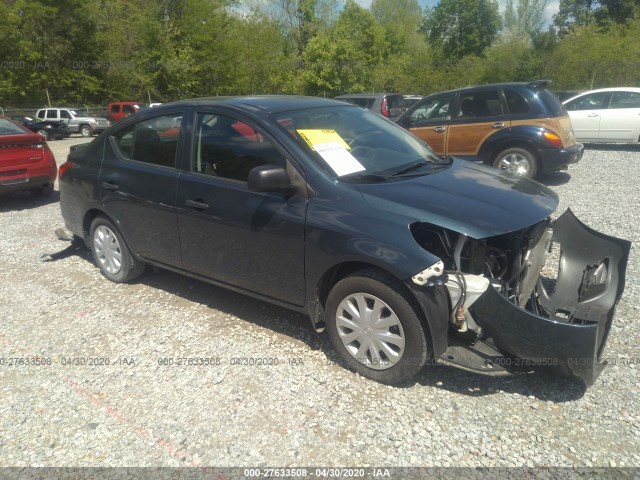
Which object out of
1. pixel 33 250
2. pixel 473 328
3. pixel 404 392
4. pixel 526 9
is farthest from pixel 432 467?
pixel 526 9

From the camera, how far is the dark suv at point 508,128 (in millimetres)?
7953

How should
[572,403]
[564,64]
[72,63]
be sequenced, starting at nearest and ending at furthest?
[572,403]
[564,64]
[72,63]

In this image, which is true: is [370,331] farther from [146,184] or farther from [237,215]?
[146,184]

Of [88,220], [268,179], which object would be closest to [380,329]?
[268,179]

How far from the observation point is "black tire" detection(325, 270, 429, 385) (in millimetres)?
2875

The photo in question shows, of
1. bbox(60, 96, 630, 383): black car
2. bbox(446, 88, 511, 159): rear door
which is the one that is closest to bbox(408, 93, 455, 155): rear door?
bbox(446, 88, 511, 159): rear door

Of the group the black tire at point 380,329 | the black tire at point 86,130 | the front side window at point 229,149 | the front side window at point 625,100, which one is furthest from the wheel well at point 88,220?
the black tire at point 86,130

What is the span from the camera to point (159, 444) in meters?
2.70

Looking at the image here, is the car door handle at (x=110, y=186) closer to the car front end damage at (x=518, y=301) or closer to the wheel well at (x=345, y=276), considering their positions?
the wheel well at (x=345, y=276)

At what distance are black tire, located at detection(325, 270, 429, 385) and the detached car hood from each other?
457 millimetres

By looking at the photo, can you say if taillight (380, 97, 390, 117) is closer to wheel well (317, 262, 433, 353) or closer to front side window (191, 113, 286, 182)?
front side window (191, 113, 286, 182)

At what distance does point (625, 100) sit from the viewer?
11.7 meters

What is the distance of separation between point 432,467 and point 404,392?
0.61 m

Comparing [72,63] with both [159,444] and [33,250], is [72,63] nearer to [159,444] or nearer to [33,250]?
[33,250]
